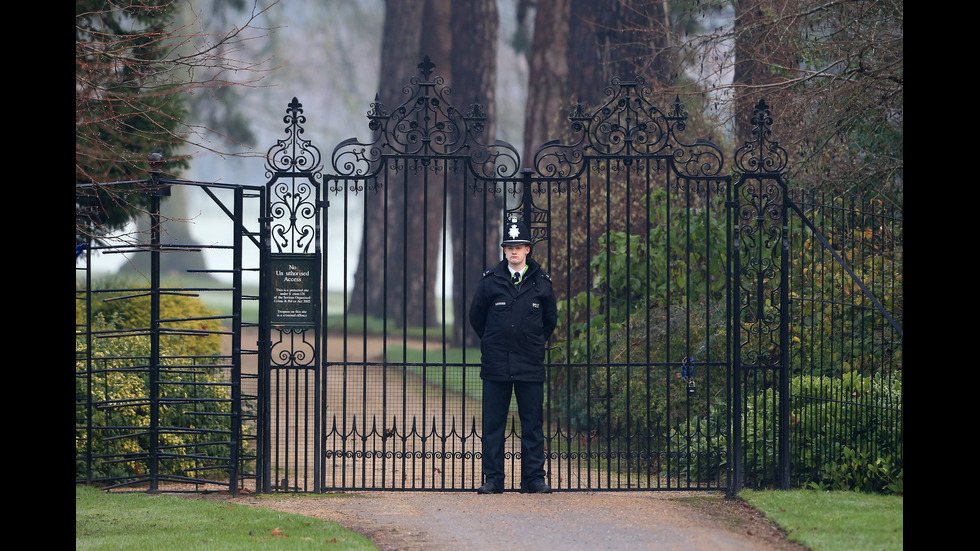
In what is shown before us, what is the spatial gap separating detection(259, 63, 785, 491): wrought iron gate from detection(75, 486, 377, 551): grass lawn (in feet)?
2.51

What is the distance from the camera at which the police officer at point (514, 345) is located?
27.6ft

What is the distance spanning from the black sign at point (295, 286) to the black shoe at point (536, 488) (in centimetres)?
219

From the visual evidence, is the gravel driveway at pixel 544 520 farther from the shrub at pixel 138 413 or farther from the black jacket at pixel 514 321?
the black jacket at pixel 514 321

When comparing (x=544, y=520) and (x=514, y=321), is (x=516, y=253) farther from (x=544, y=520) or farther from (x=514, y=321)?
(x=544, y=520)

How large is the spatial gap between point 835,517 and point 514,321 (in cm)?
279

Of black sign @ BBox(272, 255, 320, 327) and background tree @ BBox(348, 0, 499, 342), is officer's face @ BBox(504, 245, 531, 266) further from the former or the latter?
background tree @ BBox(348, 0, 499, 342)

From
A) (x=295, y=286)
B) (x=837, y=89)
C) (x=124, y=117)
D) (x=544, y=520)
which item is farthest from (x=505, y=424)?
(x=124, y=117)

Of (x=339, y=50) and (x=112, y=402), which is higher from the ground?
(x=339, y=50)

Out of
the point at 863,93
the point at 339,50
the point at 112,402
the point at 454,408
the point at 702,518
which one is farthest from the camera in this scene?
the point at 339,50
